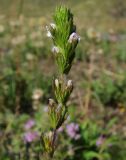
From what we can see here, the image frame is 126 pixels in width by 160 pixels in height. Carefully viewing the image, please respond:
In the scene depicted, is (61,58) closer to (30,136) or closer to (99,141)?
(30,136)

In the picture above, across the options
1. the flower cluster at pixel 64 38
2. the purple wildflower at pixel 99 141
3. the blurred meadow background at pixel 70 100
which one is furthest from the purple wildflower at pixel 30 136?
the flower cluster at pixel 64 38

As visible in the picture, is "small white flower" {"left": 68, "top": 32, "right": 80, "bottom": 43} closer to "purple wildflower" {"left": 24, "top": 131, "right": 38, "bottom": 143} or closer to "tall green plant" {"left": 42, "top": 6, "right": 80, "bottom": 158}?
"tall green plant" {"left": 42, "top": 6, "right": 80, "bottom": 158}

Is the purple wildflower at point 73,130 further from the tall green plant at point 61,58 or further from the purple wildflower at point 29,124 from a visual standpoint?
the tall green plant at point 61,58

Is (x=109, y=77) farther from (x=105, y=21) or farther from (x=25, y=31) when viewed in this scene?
(x=105, y=21)

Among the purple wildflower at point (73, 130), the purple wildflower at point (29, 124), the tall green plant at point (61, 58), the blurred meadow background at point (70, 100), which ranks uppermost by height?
the tall green plant at point (61, 58)

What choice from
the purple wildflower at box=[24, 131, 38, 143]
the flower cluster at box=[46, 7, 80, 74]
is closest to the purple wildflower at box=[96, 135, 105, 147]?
the purple wildflower at box=[24, 131, 38, 143]

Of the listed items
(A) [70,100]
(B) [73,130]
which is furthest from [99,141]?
(A) [70,100]

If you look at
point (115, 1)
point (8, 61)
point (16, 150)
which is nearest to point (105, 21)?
point (115, 1)
